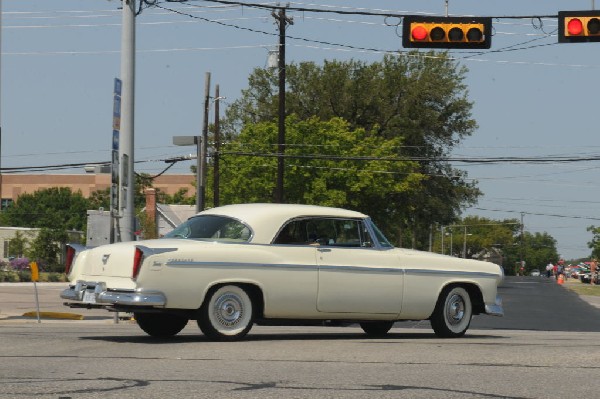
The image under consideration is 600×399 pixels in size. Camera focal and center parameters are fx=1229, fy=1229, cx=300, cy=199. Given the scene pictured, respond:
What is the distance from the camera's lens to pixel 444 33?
70.1 ft

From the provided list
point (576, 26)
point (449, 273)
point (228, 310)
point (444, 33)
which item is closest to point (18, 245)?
point (444, 33)

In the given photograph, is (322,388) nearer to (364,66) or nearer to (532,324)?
(532,324)

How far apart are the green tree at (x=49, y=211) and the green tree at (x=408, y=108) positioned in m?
71.6

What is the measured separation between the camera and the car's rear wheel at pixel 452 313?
52.2 feet

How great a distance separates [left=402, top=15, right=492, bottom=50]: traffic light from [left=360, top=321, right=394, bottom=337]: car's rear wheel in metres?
6.50

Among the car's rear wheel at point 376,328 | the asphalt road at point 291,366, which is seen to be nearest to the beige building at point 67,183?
the car's rear wheel at point 376,328

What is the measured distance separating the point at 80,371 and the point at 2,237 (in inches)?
3900

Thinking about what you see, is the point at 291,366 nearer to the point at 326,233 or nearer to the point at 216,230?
the point at 216,230

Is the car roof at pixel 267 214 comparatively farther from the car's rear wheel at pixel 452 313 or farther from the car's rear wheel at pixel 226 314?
the car's rear wheel at pixel 452 313

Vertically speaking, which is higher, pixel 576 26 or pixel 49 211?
pixel 576 26

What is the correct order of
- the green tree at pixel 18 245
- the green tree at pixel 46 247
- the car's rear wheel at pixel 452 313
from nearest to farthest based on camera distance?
1. the car's rear wheel at pixel 452 313
2. the green tree at pixel 46 247
3. the green tree at pixel 18 245

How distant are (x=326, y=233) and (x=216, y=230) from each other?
144 cm

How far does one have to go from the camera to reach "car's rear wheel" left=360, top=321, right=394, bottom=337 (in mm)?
16562

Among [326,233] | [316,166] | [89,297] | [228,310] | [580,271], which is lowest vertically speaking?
[580,271]
